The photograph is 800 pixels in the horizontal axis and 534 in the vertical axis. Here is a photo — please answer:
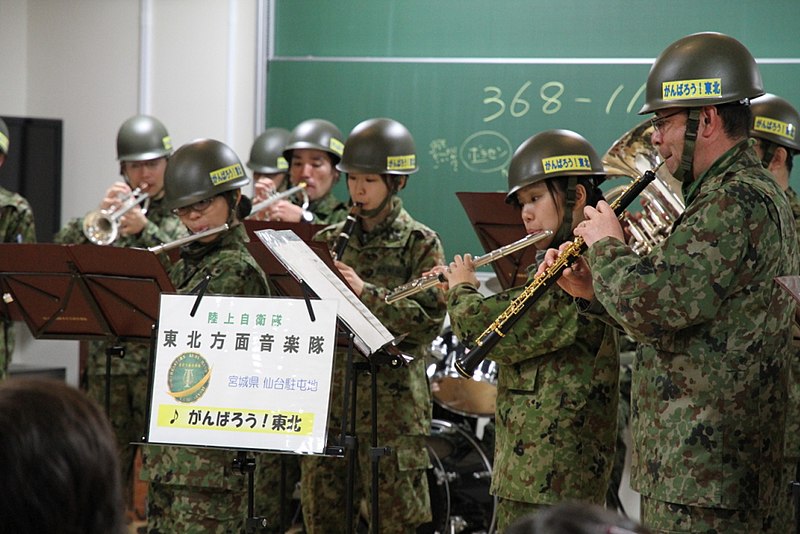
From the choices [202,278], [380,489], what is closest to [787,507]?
[380,489]

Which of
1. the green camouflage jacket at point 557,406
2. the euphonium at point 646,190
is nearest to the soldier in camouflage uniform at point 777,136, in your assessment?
the euphonium at point 646,190

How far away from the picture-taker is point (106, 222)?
6223 millimetres

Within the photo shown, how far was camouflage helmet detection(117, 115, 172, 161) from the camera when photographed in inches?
262

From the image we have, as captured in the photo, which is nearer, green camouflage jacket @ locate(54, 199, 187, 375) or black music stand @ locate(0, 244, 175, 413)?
black music stand @ locate(0, 244, 175, 413)

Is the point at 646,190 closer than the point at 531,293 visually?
No

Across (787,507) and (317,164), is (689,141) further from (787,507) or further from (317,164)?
(317,164)

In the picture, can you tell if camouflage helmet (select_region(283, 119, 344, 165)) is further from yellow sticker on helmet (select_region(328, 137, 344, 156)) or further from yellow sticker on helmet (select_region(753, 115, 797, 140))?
yellow sticker on helmet (select_region(753, 115, 797, 140))

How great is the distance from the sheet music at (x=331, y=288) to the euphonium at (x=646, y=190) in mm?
1248

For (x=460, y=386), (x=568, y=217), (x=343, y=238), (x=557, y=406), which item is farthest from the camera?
(x=460, y=386)

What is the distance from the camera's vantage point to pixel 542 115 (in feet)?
23.3

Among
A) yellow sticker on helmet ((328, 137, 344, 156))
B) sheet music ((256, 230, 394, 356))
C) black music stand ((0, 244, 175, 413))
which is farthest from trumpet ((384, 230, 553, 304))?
yellow sticker on helmet ((328, 137, 344, 156))

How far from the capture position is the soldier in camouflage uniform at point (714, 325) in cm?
305

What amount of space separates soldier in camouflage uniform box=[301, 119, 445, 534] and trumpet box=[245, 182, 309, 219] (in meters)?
0.97

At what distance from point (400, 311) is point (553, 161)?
101 centimetres
